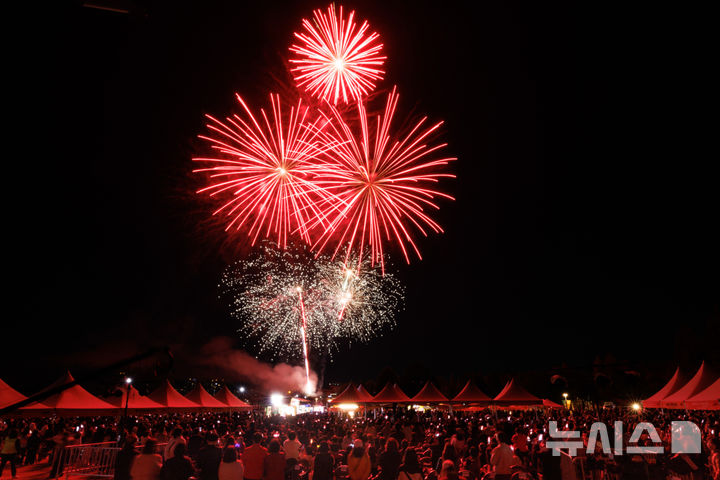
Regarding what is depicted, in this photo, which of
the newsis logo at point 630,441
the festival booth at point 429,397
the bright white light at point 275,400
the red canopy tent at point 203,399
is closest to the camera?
the newsis logo at point 630,441

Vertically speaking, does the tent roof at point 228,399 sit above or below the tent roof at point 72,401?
→ above

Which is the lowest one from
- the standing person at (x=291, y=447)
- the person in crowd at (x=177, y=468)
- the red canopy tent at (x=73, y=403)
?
the person in crowd at (x=177, y=468)

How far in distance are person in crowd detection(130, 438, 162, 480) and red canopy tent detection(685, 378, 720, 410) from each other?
19.3 meters

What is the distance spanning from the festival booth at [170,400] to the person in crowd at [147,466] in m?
20.5

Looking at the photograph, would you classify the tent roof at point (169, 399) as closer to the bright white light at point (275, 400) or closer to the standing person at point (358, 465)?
the standing person at point (358, 465)

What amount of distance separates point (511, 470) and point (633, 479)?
11.1ft

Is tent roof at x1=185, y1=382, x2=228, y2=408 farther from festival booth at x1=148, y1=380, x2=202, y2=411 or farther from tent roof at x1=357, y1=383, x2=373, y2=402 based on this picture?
tent roof at x1=357, y1=383, x2=373, y2=402

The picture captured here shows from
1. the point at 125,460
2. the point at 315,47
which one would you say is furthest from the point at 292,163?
the point at 125,460

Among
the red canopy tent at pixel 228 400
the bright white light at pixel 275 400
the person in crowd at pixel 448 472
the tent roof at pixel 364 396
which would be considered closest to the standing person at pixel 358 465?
the person in crowd at pixel 448 472

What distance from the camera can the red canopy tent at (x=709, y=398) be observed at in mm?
18630

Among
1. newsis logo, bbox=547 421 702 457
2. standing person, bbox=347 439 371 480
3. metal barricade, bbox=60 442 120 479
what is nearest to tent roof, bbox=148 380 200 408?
metal barricade, bbox=60 442 120 479

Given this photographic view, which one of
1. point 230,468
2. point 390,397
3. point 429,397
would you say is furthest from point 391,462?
point 390,397

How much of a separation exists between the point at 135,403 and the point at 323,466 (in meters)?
19.8

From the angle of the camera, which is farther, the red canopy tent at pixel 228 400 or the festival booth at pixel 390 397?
the festival booth at pixel 390 397
